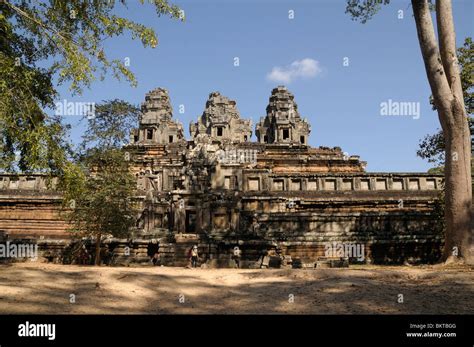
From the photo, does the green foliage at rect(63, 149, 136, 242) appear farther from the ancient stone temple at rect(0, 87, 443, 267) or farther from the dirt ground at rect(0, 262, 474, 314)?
the dirt ground at rect(0, 262, 474, 314)

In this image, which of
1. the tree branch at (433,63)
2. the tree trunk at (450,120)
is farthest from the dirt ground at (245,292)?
the tree branch at (433,63)

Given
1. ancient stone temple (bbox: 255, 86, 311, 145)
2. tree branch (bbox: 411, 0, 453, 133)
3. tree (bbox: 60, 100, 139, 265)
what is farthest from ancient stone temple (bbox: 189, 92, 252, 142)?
tree branch (bbox: 411, 0, 453, 133)

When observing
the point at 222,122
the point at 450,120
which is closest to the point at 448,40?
the point at 450,120

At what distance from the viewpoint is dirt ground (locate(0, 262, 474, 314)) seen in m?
7.61

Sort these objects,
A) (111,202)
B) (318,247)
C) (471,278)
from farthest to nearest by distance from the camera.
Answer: (318,247) → (111,202) → (471,278)

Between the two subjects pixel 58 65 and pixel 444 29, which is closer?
pixel 58 65

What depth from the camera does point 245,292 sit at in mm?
9648

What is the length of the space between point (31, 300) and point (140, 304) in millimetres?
2101

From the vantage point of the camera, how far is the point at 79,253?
18969mm

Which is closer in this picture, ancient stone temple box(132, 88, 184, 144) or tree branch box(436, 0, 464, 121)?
tree branch box(436, 0, 464, 121)

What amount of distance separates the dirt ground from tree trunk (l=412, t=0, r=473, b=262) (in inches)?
48.4

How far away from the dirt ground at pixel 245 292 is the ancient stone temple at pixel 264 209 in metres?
5.28
